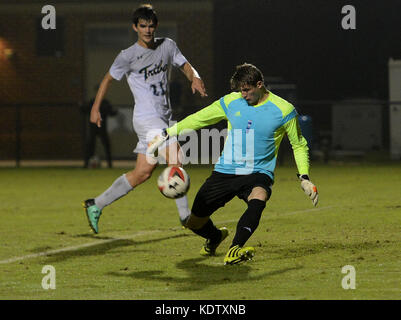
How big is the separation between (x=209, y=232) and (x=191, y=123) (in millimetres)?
1077

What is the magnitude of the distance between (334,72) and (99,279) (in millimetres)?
25303

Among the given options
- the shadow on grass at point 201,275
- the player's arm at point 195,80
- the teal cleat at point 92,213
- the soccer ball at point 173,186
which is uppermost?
the player's arm at point 195,80

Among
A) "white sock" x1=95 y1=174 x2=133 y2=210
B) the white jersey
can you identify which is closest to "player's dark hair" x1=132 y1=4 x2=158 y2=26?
the white jersey

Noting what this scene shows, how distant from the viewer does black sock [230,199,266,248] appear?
7875mm

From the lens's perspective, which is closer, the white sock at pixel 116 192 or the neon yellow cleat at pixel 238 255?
the neon yellow cleat at pixel 238 255

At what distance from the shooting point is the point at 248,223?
798 centimetres

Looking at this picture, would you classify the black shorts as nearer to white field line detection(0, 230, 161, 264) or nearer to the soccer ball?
the soccer ball

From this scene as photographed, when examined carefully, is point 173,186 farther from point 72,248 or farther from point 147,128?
point 147,128

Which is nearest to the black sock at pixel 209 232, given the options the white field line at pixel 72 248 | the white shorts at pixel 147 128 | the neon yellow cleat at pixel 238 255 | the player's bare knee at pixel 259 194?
the player's bare knee at pixel 259 194

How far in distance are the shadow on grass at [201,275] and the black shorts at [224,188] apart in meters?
0.52

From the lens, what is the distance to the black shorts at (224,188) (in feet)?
27.2

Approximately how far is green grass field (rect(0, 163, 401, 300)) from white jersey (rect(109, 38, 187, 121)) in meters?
1.41

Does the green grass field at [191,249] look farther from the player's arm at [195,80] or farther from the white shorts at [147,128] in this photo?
the player's arm at [195,80]
